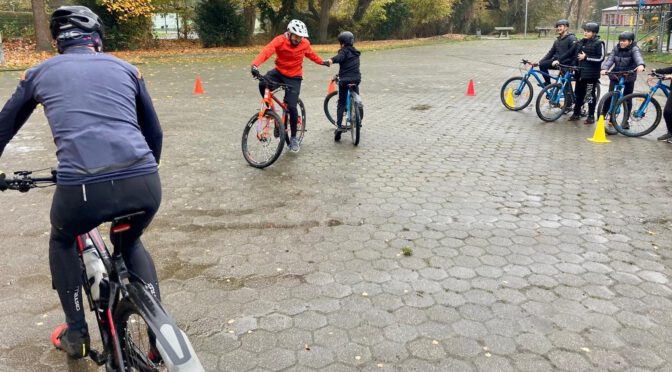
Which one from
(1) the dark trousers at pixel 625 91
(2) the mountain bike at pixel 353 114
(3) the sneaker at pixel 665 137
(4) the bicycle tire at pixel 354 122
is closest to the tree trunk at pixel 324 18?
(1) the dark trousers at pixel 625 91

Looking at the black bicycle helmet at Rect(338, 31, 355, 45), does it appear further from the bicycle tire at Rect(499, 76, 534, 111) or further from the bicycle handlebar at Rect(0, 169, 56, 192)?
the bicycle handlebar at Rect(0, 169, 56, 192)

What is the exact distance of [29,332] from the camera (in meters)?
3.50

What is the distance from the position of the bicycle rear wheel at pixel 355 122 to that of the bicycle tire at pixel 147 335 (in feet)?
19.6

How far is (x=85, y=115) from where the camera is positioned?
243 cm

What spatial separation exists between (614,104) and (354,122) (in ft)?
14.9

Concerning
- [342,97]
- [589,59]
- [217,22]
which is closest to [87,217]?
[342,97]

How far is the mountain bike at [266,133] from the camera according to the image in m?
7.14

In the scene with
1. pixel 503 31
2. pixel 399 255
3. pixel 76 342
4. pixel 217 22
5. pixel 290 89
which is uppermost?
pixel 503 31

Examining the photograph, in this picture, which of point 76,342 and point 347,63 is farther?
point 347,63

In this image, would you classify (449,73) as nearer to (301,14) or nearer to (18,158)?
(18,158)

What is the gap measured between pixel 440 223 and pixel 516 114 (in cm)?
677

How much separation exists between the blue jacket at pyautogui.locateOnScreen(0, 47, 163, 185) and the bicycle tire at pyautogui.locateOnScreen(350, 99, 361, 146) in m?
5.77

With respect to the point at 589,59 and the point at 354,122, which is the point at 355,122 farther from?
the point at 589,59

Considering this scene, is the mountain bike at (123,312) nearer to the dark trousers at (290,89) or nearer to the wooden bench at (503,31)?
the dark trousers at (290,89)
